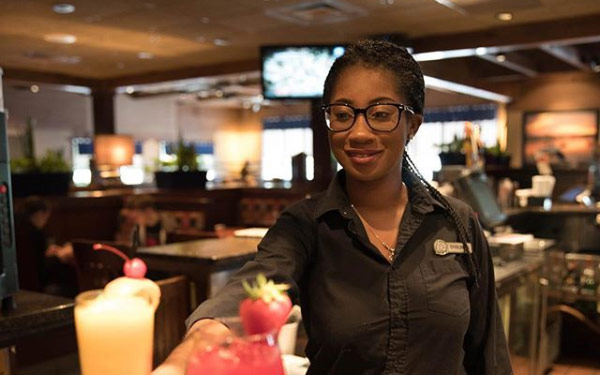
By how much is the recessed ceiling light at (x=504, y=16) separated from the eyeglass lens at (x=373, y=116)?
4632 mm

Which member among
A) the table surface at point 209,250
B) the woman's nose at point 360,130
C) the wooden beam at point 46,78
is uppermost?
the wooden beam at point 46,78

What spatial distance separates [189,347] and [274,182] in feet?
29.9

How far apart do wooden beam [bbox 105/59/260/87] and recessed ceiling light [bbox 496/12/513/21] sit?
3.14 m

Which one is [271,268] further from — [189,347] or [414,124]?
[414,124]

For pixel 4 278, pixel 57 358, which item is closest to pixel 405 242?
pixel 4 278

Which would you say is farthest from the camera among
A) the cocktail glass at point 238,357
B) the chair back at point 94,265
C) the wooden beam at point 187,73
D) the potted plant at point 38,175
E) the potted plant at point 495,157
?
the potted plant at point 495,157

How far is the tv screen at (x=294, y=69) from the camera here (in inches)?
235

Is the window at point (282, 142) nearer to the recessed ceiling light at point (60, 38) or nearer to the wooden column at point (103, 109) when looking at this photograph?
the wooden column at point (103, 109)

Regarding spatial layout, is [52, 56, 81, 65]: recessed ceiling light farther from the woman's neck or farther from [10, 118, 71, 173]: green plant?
the woman's neck

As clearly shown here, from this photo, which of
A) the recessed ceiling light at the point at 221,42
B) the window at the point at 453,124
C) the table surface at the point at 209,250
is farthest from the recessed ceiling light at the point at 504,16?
the window at the point at 453,124

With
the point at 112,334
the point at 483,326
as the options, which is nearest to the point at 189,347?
the point at 112,334

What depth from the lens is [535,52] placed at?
8.45 meters

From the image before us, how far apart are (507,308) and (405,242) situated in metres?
2.41

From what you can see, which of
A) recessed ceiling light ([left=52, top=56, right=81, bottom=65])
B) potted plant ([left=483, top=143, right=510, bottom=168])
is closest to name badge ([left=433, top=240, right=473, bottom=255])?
recessed ceiling light ([left=52, top=56, right=81, bottom=65])
